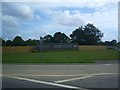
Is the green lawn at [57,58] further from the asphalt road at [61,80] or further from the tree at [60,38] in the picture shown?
the tree at [60,38]

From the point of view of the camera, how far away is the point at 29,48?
7969 centimetres

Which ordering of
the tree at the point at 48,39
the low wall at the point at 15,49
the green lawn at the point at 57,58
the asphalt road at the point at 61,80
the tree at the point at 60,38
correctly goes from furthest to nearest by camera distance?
the tree at the point at 60,38 → the tree at the point at 48,39 → the low wall at the point at 15,49 → the green lawn at the point at 57,58 → the asphalt road at the point at 61,80

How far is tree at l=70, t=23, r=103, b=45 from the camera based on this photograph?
13391 cm

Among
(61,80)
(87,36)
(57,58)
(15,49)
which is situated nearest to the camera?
(61,80)

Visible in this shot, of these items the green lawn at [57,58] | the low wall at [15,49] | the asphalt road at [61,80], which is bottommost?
the asphalt road at [61,80]

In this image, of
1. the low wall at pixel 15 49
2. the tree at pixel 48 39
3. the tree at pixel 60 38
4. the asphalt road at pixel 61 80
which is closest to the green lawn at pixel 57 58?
the asphalt road at pixel 61 80

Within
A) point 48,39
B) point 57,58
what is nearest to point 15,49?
point 57,58

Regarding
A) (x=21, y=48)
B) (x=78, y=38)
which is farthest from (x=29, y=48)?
(x=78, y=38)

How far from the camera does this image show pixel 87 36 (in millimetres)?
135750

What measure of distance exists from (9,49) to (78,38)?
66581 mm

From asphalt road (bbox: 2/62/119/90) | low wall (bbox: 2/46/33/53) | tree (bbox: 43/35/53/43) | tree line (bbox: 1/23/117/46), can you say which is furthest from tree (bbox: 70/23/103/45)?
asphalt road (bbox: 2/62/119/90)

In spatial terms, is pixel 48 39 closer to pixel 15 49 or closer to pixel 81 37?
pixel 81 37

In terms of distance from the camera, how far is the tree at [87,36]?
133913 mm

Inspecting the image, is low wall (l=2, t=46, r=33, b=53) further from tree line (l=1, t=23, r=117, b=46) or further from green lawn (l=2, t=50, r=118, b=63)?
tree line (l=1, t=23, r=117, b=46)
